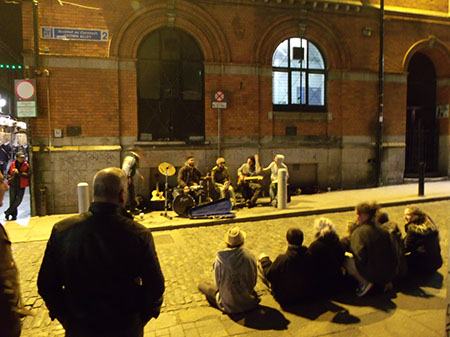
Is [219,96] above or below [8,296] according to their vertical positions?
above

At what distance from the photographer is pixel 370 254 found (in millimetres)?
4539

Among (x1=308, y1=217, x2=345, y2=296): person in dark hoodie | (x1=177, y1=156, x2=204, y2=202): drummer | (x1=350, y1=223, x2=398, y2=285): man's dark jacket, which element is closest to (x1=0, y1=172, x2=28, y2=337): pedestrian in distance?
(x1=308, y1=217, x2=345, y2=296): person in dark hoodie

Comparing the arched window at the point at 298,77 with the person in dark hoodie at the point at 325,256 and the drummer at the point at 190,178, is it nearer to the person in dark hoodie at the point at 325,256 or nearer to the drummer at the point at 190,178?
the drummer at the point at 190,178

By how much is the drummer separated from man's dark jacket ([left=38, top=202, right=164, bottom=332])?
25.8 ft

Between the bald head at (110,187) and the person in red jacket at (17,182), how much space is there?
28.8 feet

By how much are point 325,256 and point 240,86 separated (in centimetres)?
857

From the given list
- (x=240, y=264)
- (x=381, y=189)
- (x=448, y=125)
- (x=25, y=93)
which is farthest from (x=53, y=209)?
(x=448, y=125)

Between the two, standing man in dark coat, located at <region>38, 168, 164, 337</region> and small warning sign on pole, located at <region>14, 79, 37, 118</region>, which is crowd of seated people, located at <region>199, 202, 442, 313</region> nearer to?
standing man in dark coat, located at <region>38, 168, 164, 337</region>

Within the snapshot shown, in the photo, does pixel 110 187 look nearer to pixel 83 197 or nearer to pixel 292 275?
pixel 292 275

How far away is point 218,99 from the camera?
1166 centimetres

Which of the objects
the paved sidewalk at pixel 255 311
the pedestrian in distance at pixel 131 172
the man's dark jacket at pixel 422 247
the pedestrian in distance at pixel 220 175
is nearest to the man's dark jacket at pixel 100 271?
the paved sidewalk at pixel 255 311

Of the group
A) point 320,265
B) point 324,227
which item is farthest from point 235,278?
point 324,227

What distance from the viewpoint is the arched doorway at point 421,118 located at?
15.6 m

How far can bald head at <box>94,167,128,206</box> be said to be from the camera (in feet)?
7.57
